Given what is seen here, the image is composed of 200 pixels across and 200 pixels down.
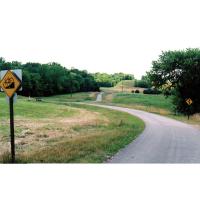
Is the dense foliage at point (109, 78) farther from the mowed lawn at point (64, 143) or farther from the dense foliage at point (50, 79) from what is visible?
the mowed lawn at point (64, 143)

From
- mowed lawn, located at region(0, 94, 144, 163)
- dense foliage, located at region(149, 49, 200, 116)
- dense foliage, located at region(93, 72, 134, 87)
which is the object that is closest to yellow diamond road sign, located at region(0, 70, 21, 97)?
mowed lawn, located at region(0, 94, 144, 163)

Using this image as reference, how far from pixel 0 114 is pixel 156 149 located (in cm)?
2505

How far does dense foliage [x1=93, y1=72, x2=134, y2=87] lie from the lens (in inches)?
933

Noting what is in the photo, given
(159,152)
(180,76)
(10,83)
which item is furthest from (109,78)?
(180,76)

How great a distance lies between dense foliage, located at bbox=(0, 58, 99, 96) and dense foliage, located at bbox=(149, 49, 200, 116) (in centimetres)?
3132

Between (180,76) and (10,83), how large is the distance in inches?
1746

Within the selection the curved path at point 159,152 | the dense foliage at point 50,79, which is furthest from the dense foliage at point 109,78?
the curved path at point 159,152

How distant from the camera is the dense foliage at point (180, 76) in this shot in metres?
53.7

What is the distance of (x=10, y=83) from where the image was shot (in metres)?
13.2

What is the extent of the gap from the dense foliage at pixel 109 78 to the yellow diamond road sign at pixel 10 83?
34.1 feet

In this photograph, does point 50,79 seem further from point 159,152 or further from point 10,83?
point 10,83

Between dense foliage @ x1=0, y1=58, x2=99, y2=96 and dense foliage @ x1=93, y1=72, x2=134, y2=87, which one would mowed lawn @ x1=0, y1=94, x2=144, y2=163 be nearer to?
dense foliage @ x1=0, y1=58, x2=99, y2=96
